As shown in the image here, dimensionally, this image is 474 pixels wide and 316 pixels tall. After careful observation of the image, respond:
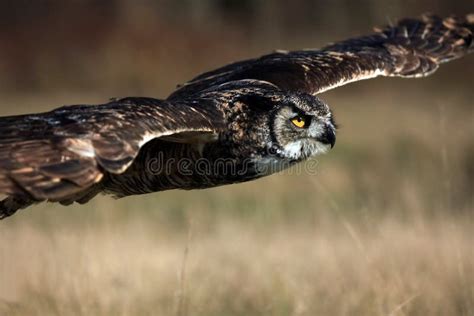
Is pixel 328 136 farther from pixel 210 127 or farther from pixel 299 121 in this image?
pixel 210 127

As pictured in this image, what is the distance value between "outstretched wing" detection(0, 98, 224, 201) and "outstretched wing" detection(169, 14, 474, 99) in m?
1.89

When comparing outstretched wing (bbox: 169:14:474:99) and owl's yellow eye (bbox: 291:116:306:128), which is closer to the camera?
owl's yellow eye (bbox: 291:116:306:128)

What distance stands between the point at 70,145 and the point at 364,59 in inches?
117

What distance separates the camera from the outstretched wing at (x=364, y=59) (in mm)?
6988

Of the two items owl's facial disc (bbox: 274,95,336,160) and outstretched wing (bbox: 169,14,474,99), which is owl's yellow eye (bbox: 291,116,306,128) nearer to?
owl's facial disc (bbox: 274,95,336,160)

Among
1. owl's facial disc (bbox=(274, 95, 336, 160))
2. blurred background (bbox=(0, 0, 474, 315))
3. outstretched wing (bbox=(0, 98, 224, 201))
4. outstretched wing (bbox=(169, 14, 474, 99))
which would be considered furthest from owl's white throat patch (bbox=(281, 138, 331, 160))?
outstretched wing (bbox=(0, 98, 224, 201))

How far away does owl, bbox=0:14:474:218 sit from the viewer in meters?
4.90

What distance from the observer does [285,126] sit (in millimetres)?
5957

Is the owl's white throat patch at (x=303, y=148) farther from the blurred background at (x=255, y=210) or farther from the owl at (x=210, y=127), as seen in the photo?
the blurred background at (x=255, y=210)

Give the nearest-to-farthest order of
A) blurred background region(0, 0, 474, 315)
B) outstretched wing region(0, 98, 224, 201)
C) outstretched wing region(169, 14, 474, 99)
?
outstretched wing region(0, 98, 224, 201)
blurred background region(0, 0, 474, 315)
outstretched wing region(169, 14, 474, 99)

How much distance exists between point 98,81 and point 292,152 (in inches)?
623

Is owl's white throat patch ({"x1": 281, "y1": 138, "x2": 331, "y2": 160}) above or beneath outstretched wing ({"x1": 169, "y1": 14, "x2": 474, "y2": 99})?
beneath

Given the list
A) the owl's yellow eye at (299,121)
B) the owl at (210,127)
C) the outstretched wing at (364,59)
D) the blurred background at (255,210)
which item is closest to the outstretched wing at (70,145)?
the owl at (210,127)

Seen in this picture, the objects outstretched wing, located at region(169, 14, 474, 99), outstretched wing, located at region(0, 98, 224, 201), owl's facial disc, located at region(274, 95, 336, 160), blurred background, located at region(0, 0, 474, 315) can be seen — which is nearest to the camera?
outstretched wing, located at region(0, 98, 224, 201)
